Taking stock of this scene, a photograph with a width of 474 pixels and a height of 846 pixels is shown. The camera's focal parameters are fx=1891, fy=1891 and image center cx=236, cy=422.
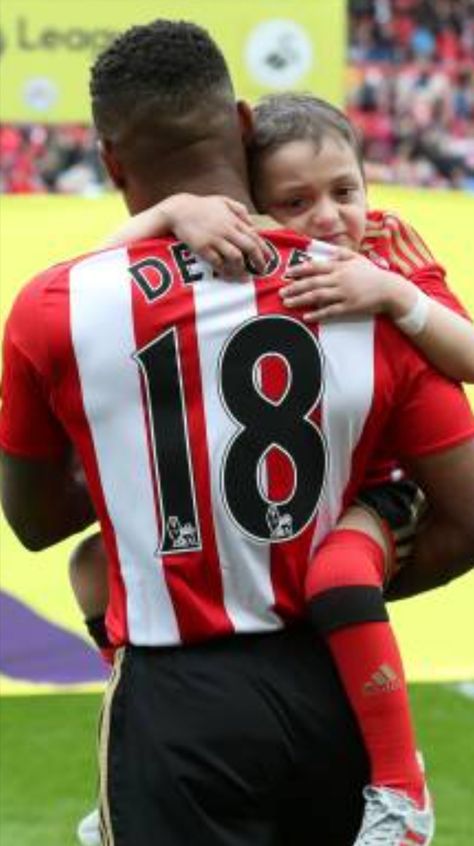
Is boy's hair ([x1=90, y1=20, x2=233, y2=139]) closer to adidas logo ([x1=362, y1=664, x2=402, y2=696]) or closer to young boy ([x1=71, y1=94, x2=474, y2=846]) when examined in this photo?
young boy ([x1=71, y1=94, x2=474, y2=846])

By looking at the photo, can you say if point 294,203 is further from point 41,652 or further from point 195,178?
point 41,652

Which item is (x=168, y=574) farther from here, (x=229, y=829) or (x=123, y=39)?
(x=123, y=39)

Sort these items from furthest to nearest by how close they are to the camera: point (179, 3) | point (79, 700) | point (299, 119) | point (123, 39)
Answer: point (179, 3), point (79, 700), point (299, 119), point (123, 39)

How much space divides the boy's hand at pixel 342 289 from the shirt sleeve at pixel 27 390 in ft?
1.03

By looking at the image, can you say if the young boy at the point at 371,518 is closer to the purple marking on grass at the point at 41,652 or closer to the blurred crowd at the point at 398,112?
the purple marking on grass at the point at 41,652

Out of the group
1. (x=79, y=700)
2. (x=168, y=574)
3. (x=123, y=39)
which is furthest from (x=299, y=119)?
(x=79, y=700)

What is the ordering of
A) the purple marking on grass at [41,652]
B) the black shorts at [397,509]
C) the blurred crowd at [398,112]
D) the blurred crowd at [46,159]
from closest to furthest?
the black shorts at [397,509] < the purple marking on grass at [41,652] < the blurred crowd at [46,159] < the blurred crowd at [398,112]

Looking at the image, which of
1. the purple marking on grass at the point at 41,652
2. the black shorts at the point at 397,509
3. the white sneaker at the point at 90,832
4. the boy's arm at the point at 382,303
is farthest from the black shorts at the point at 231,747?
the purple marking on grass at the point at 41,652

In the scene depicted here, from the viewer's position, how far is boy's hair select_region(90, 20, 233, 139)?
2.39 m

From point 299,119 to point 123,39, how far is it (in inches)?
16.3

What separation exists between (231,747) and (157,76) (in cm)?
84

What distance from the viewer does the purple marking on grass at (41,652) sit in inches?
215

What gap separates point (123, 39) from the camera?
245 centimetres

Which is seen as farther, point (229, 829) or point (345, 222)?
point (345, 222)
